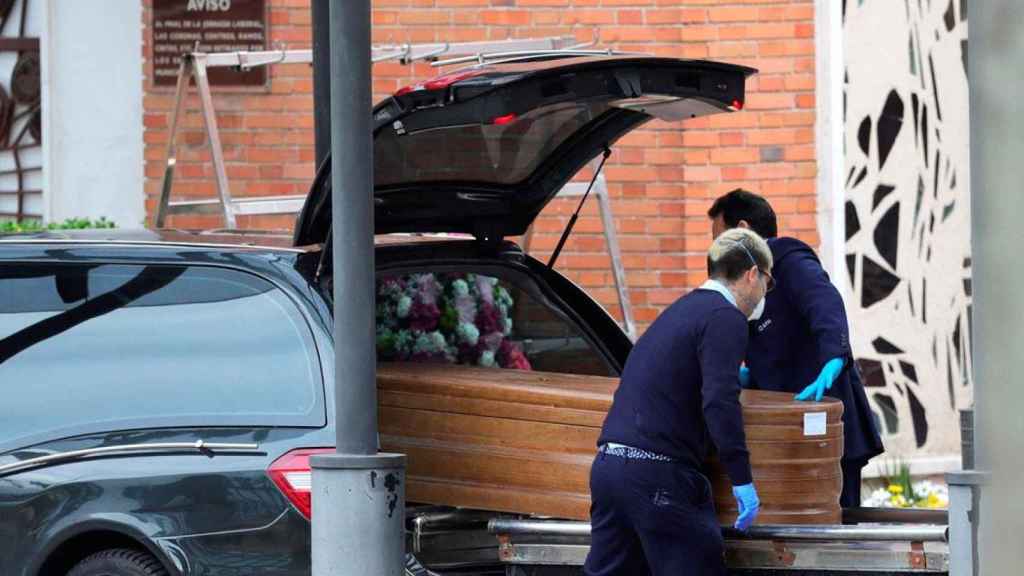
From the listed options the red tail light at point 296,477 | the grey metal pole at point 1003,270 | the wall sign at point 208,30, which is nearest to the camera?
the grey metal pole at point 1003,270

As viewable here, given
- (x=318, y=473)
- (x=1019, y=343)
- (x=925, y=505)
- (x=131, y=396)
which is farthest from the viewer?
(x=925, y=505)

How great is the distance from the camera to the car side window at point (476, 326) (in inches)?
243

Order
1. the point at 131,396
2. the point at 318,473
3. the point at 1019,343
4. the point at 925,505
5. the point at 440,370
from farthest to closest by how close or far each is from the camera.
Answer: the point at 925,505, the point at 440,370, the point at 131,396, the point at 318,473, the point at 1019,343

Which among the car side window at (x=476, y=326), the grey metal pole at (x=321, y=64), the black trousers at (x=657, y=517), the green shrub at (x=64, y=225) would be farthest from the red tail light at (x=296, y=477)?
the green shrub at (x=64, y=225)

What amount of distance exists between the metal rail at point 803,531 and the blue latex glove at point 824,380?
62 cm

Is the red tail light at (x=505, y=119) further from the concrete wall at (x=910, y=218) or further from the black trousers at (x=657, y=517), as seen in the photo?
the concrete wall at (x=910, y=218)

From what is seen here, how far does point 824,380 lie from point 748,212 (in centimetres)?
86

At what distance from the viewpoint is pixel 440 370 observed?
5.84m

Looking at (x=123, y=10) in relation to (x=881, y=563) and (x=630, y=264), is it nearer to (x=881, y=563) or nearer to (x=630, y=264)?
(x=630, y=264)

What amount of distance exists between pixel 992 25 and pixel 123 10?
809cm

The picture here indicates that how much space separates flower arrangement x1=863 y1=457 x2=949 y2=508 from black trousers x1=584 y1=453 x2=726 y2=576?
161 inches

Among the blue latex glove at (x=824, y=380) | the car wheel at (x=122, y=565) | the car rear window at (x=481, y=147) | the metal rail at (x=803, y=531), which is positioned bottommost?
the car wheel at (x=122, y=565)

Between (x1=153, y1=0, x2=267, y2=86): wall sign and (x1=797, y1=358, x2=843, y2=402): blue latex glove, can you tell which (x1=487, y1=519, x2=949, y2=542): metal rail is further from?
(x1=153, y1=0, x2=267, y2=86): wall sign

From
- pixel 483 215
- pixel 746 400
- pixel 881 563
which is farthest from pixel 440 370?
pixel 881 563
